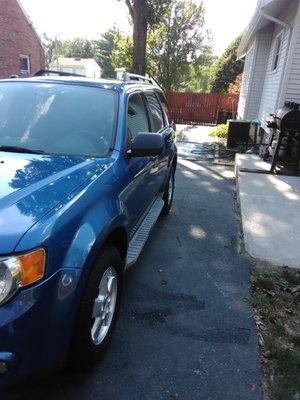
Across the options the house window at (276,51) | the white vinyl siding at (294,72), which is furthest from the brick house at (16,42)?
the white vinyl siding at (294,72)

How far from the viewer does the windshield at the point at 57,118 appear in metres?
3.14

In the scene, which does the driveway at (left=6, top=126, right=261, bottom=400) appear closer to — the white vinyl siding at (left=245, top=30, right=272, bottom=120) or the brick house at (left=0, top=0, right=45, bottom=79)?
the white vinyl siding at (left=245, top=30, right=272, bottom=120)

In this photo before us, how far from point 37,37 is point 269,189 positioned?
1950 centimetres

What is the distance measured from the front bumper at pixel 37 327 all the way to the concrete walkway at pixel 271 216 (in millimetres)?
2957

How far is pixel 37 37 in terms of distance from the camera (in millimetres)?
21875

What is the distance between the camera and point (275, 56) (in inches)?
464

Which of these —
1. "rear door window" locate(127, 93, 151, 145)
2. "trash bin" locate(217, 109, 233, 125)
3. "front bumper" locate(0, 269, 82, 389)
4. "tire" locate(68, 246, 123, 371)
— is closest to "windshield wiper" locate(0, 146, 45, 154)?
"rear door window" locate(127, 93, 151, 145)

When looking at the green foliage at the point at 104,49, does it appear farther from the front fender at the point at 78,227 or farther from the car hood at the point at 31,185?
the front fender at the point at 78,227

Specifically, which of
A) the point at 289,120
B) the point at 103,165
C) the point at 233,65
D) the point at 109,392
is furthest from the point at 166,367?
the point at 233,65

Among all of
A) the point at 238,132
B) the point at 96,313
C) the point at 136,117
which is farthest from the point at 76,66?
the point at 96,313

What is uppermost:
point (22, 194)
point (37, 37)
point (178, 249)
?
point (37, 37)

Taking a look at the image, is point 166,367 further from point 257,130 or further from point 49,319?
point 257,130

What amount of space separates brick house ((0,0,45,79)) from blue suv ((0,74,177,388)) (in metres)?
16.7

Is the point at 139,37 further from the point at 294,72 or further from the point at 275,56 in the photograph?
the point at 294,72
